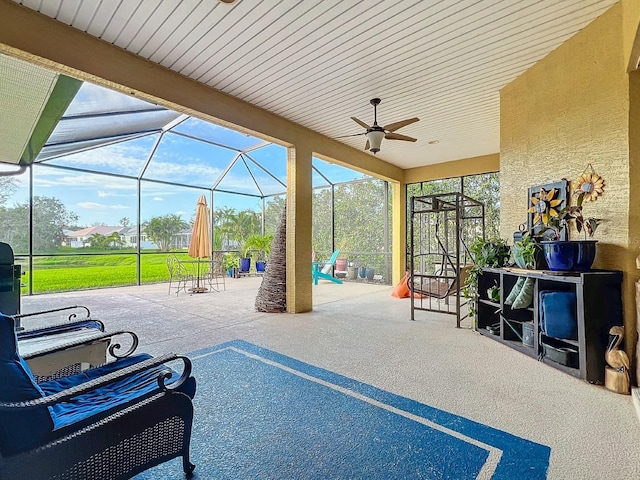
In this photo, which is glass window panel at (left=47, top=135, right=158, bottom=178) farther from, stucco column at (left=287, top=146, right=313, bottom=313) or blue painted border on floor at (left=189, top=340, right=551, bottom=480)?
blue painted border on floor at (left=189, top=340, right=551, bottom=480)

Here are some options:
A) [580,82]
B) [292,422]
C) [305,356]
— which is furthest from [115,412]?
[580,82]

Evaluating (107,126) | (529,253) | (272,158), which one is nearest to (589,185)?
(529,253)

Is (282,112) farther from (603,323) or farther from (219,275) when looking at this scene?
(219,275)

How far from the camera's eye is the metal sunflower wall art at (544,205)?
3311 millimetres

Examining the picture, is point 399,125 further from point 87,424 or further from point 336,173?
point 336,173

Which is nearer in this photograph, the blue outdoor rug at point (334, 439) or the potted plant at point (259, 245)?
the blue outdoor rug at point (334, 439)

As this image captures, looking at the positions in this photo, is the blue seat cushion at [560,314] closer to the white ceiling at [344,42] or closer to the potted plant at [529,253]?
the potted plant at [529,253]

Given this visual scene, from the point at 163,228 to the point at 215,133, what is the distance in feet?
12.2

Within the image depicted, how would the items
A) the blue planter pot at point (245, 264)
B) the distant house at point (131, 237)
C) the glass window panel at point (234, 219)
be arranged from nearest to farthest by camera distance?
the distant house at point (131, 237), the glass window panel at point (234, 219), the blue planter pot at point (245, 264)

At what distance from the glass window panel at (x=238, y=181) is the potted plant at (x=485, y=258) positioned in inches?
300

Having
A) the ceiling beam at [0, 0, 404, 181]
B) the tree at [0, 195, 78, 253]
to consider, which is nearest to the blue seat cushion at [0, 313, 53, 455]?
the ceiling beam at [0, 0, 404, 181]

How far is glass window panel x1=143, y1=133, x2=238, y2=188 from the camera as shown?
8359 mm

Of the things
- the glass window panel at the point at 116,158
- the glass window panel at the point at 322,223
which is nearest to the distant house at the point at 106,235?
the glass window panel at the point at 116,158

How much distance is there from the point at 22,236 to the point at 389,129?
8158mm
